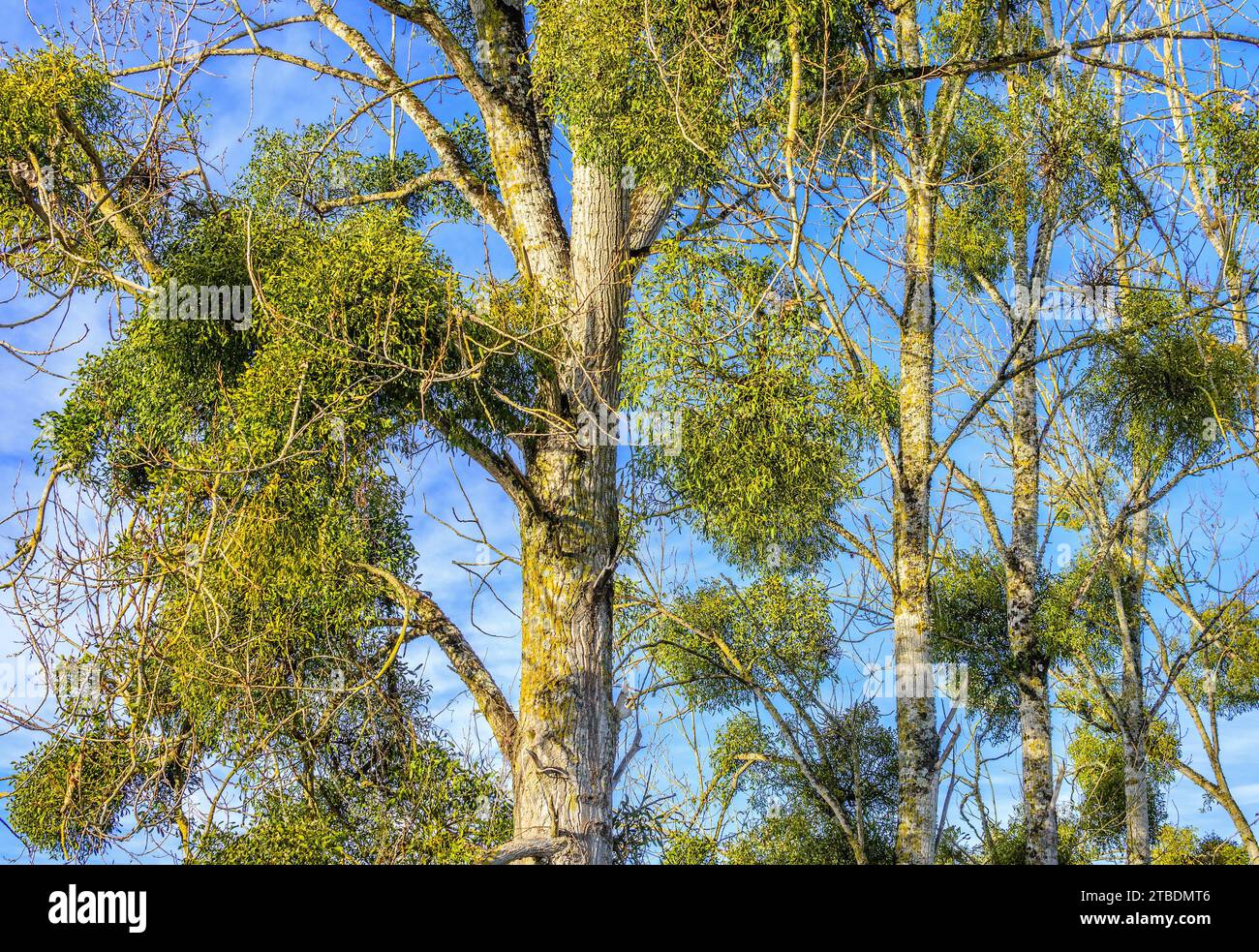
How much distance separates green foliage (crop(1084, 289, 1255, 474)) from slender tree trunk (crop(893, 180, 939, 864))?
1.52 m

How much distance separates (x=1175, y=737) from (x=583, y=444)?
407 inches

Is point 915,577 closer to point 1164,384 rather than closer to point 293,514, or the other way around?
point 1164,384

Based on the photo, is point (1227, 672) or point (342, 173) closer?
point (342, 173)

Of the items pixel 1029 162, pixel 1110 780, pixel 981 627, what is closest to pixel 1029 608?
pixel 981 627

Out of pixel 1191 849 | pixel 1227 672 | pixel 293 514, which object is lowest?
pixel 1191 849

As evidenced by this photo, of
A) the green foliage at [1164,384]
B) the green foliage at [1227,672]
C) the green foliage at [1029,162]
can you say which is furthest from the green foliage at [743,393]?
the green foliage at [1227,672]

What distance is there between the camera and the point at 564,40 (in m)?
6.73

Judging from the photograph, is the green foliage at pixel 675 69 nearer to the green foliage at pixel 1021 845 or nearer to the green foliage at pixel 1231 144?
the green foliage at pixel 1231 144

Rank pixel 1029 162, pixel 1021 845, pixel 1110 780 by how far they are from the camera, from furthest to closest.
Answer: pixel 1110 780 < pixel 1021 845 < pixel 1029 162

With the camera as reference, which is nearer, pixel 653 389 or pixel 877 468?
pixel 653 389

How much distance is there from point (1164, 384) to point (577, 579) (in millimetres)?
5279

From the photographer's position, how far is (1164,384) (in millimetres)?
8664
